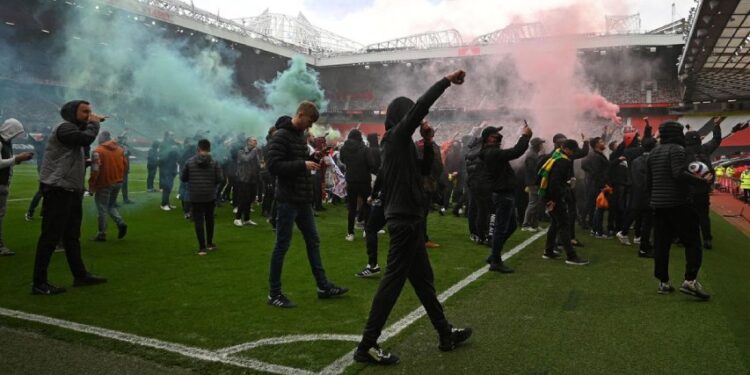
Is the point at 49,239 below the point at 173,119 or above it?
below

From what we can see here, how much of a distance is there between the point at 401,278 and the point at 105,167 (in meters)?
6.17

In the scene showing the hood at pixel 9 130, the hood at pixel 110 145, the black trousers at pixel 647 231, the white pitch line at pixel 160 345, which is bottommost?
the white pitch line at pixel 160 345

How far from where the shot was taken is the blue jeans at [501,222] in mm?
6477

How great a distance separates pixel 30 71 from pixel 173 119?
13.2 m

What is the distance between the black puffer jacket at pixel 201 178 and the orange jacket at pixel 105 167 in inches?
46.7

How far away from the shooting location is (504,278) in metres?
6.09

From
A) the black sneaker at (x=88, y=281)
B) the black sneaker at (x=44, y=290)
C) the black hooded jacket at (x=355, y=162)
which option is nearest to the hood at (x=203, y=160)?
the black hooded jacket at (x=355, y=162)

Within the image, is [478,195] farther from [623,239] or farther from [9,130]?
[9,130]

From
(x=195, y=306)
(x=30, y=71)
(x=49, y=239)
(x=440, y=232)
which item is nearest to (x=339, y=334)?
(x=195, y=306)

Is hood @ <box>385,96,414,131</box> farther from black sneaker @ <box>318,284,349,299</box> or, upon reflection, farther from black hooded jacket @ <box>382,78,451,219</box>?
black sneaker @ <box>318,284,349,299</box>

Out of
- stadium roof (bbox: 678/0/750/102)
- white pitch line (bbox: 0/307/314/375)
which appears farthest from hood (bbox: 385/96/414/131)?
stadium roof (bbox: 678/0/750/102)

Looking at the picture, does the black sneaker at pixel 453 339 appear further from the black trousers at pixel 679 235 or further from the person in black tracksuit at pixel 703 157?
the person in black tracksuit at pixel 703 157

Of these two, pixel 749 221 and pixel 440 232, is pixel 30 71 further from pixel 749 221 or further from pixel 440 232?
pixel 749 221

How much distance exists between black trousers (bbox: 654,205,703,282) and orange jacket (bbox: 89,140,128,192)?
298 inches
